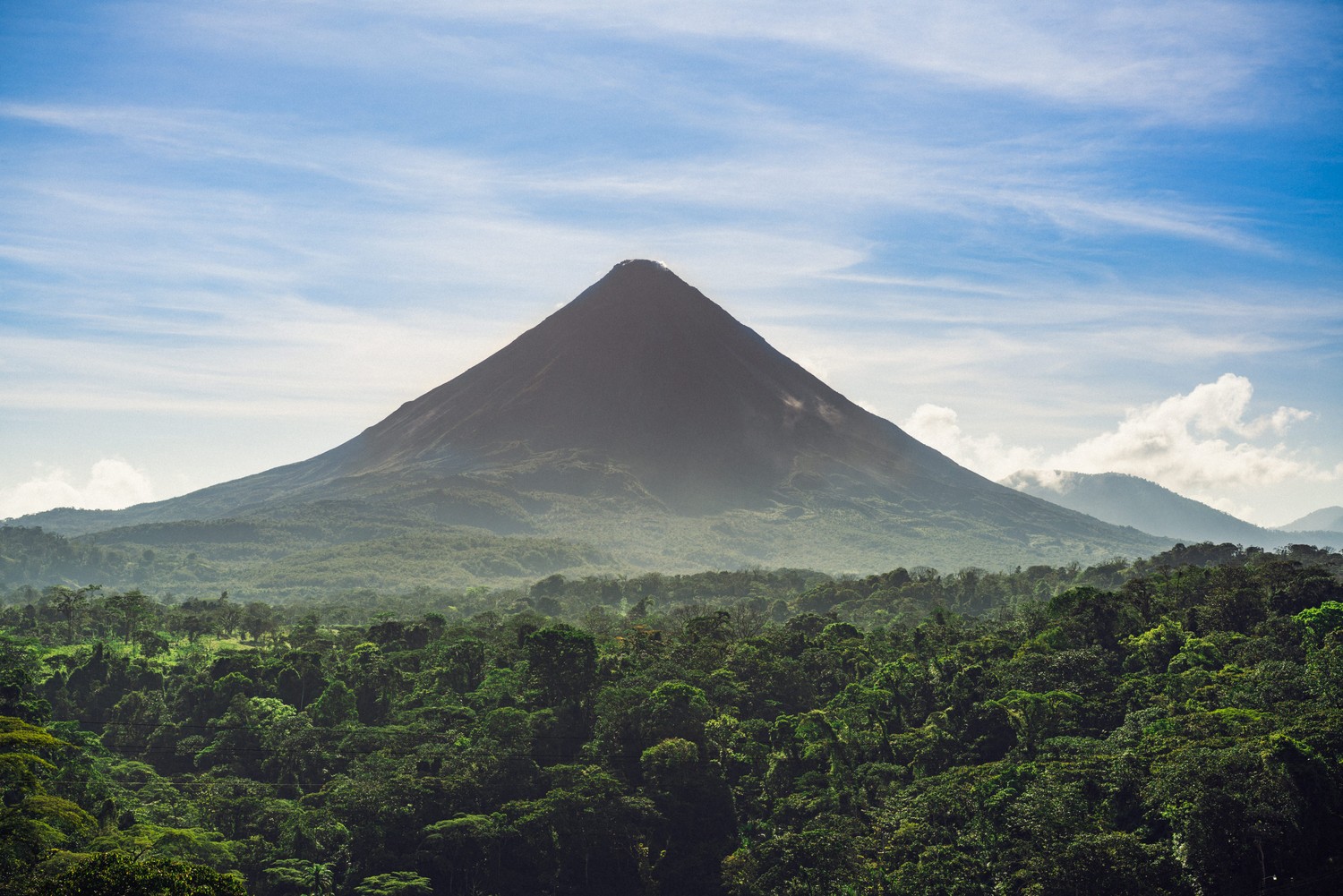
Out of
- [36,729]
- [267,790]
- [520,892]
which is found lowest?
[520,892]

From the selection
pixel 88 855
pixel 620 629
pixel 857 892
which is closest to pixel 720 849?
pixel 857 892

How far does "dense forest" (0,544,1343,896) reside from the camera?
34.4m

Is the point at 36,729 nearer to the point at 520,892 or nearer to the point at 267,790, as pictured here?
the point at 267,790

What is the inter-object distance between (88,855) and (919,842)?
28.0 meters

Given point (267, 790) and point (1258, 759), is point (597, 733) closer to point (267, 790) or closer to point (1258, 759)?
point (267, 790)

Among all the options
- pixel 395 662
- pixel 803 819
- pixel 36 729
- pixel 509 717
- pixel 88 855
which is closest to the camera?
pixel 88 855

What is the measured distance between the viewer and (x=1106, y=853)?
33.3 meters

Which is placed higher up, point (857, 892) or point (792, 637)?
point (792, 637)

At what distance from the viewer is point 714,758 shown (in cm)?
4912

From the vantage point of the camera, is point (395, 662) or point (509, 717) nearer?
point (509, 717)

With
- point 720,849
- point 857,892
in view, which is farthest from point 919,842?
point 720,849

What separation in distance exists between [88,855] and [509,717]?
Answer: 21031 millimetres

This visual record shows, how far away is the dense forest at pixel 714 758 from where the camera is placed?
34.4 metres

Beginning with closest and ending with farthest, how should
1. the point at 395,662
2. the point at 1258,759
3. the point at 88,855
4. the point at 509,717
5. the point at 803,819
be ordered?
the point at 88,855
the point at 1258,759
the point at 803,819
the point at 509,717
the point at 395,662
